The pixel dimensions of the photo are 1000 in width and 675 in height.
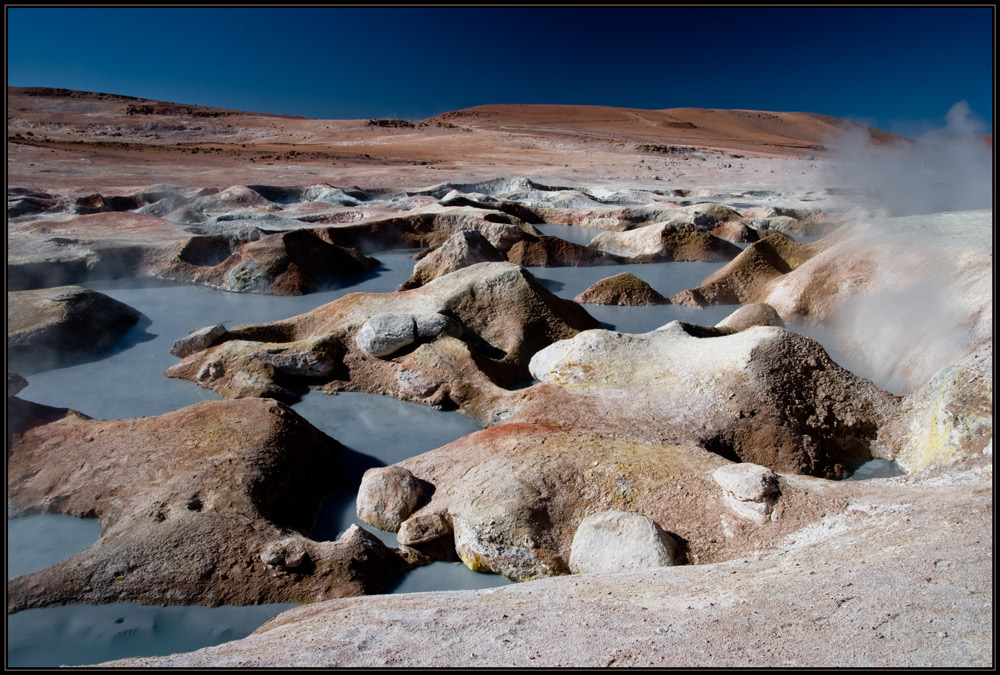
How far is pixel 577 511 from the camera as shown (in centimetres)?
426

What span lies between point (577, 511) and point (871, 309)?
5.40 m

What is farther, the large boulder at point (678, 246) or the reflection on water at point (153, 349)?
the large boulder at point (678, 246)

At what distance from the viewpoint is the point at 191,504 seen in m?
4.33

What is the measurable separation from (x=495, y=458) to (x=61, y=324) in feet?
20.1

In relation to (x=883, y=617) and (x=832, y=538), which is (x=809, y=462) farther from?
(x=883, y=617)

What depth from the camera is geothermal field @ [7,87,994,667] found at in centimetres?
255

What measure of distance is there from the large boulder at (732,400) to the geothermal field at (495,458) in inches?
1.0

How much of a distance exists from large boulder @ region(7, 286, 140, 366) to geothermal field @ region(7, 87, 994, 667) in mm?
35

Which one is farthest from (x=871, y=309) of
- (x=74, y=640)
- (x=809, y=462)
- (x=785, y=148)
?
(x=785, y=148)

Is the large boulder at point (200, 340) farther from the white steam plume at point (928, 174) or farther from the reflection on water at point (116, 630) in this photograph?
the white steam plume at point (928, 174)

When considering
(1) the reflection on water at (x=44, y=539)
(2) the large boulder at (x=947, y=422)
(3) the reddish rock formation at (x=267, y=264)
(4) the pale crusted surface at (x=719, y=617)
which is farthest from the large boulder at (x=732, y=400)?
(3) the reddish rock formation at (x=267, y=264)

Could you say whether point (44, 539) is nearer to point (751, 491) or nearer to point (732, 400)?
point (751, 491)

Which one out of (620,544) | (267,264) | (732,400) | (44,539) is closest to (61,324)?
(267,264)

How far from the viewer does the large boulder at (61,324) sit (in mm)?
7809
